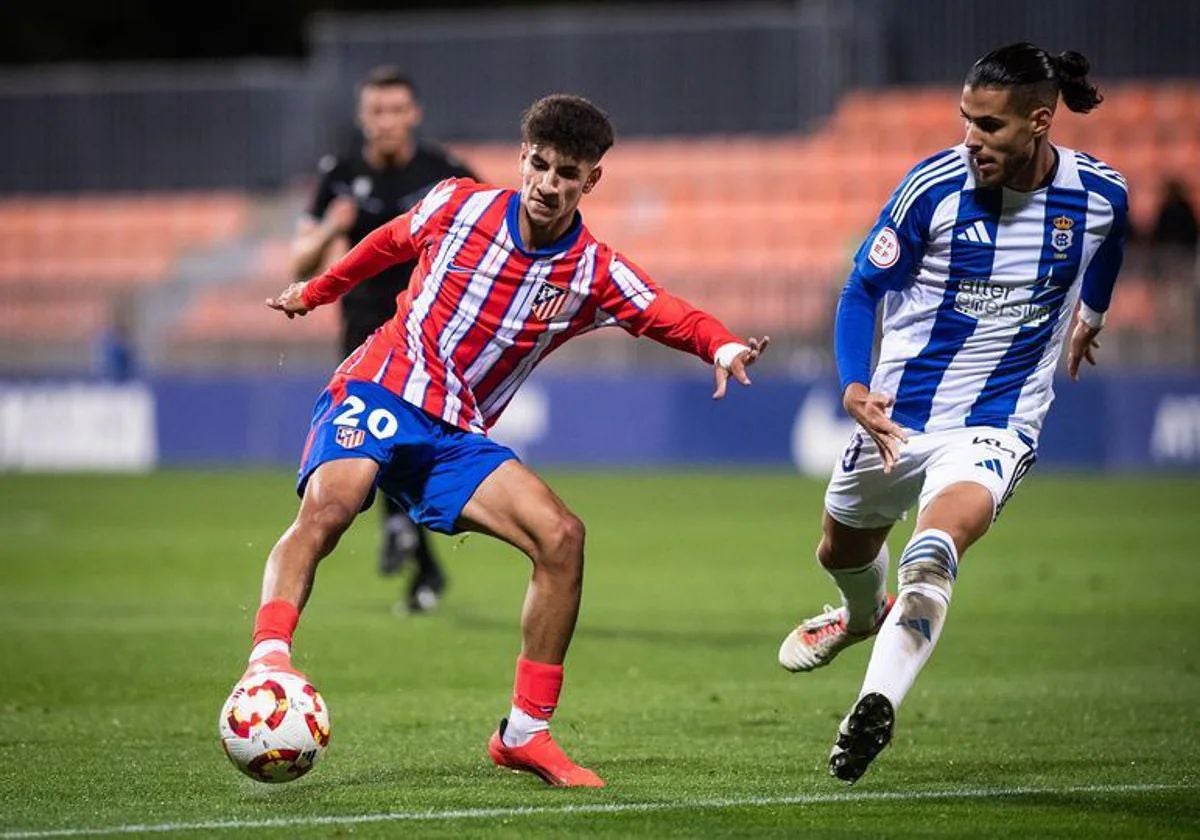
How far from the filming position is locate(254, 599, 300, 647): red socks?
6324 millimetres

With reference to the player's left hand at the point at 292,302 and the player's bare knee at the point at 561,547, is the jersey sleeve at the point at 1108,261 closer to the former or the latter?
the player's bare knee at the point at 561,547

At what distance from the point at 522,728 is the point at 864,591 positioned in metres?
1.69

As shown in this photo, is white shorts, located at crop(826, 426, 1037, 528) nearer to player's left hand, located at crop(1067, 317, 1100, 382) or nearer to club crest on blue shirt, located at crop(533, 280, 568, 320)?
player's left hand, located at crop(1067, 317, 1100, 382)

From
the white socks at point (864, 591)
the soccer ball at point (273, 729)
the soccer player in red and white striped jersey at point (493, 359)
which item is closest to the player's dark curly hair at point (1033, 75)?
the soccer player in red and white striped jersey at point (493, 359)

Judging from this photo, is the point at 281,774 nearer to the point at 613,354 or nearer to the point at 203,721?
the point at 203,721

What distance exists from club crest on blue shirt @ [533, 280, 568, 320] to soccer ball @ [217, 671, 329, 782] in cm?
150

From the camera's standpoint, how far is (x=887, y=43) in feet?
90.2

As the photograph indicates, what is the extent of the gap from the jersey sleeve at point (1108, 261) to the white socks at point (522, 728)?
2.42m

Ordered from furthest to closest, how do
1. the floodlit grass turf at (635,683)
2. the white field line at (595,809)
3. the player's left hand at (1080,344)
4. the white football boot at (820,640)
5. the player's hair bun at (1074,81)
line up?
the white football boot at (820,640), the player's left hand at (1080,344), the player's hair bun at (1074,81), the floodlit grass turf at (635,683), the white field line at (595,809)

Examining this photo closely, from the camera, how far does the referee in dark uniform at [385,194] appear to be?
35.7 ft

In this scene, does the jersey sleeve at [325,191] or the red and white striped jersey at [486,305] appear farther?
the jersey sleeve at [325,191]

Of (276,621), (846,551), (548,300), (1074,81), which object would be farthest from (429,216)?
(1074,81)

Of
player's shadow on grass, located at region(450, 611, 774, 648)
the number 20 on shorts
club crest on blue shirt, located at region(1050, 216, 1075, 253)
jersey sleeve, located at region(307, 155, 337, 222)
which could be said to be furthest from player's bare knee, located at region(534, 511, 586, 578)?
jersey sleeve, located at region(307, 155, 337, 222)

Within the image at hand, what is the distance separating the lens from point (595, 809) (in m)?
6.11
